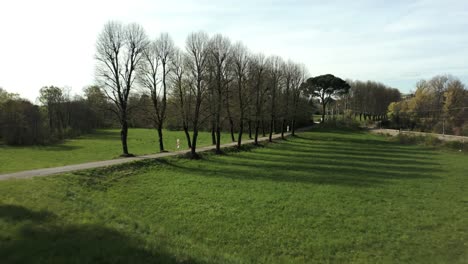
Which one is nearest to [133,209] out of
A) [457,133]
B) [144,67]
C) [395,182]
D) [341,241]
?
[341,241]

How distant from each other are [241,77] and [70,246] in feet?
115

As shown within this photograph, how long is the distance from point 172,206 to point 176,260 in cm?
698

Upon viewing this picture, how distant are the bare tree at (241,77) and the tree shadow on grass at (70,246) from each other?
28.9 m

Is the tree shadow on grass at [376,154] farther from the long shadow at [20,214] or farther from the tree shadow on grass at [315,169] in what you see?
the long shadow at [20,214]

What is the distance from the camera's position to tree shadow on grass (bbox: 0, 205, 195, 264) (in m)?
5.92

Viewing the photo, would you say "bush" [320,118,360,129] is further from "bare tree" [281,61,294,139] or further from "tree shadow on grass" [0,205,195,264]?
"tree shadow on grass" [0,205,195,264]

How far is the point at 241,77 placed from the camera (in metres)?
39.5

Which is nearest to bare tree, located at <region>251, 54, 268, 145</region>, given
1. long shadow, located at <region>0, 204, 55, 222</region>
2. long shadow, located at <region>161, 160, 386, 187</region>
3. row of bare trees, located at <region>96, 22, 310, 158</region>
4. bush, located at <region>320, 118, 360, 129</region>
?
row of bare trees, located at <region>96, 22, 310, 158</region>

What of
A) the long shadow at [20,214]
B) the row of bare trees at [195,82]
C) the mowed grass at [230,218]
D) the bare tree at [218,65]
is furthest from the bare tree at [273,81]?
the long shadow at [20,214]

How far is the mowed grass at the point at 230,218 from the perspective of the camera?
7.17 m

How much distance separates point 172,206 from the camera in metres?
13.2

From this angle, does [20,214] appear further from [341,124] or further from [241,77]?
[341,124]

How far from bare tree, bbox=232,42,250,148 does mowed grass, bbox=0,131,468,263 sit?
1825 cm

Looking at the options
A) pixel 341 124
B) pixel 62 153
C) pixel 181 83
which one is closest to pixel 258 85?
pixel 181 83
